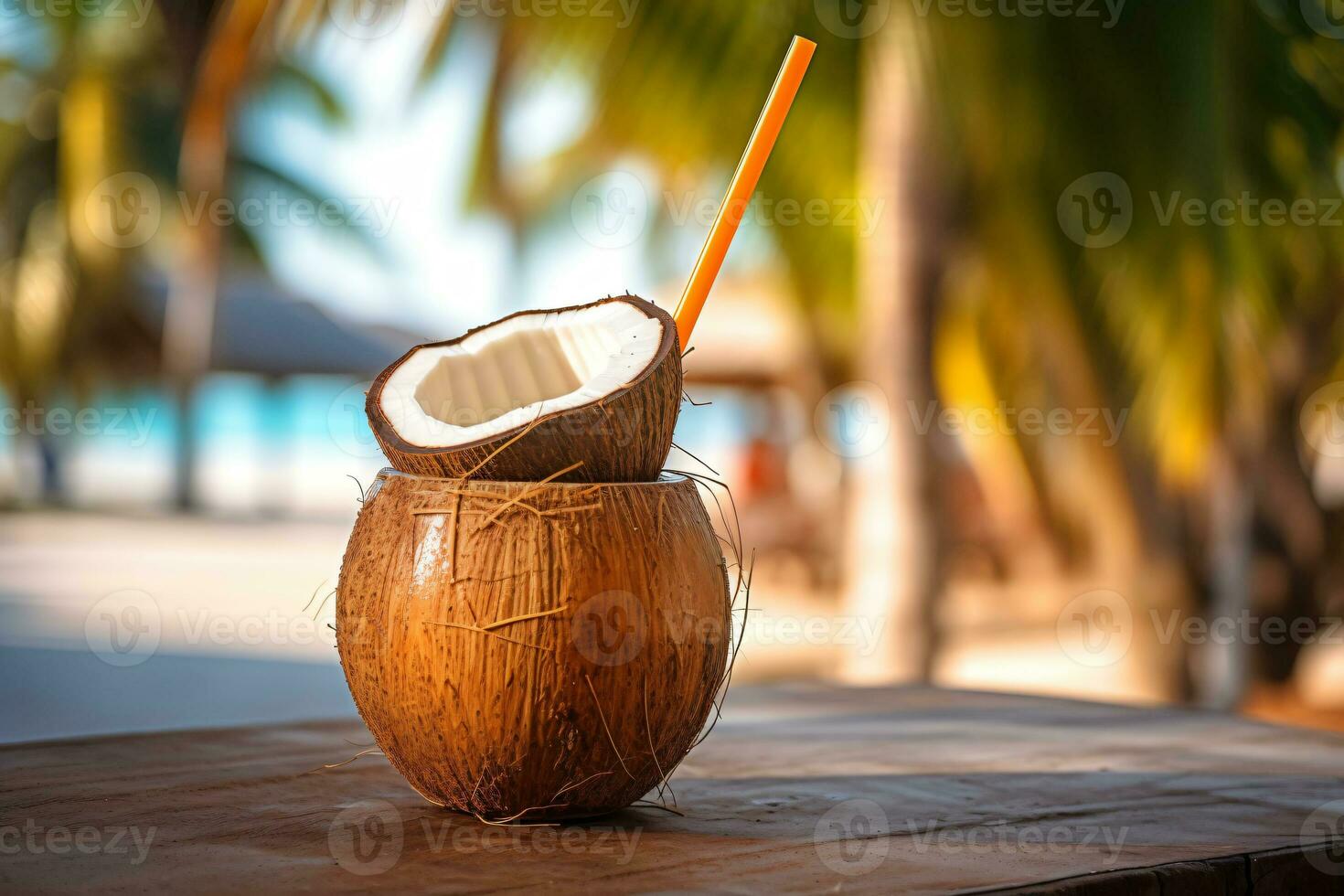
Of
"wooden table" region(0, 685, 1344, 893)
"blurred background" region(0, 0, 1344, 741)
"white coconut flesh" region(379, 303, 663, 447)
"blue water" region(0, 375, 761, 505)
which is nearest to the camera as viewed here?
"wooden table" region(0, 685, 1344, 893)

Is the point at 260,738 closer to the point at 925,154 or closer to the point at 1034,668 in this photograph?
the point at 925,154

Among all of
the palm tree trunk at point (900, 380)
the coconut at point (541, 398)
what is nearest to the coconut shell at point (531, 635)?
the coconut at point (541, 398)

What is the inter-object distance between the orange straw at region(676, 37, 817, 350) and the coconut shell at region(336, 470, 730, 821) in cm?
20

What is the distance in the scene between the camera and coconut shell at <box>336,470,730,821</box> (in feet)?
3.73

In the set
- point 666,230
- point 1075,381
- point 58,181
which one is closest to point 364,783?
point 1075,381

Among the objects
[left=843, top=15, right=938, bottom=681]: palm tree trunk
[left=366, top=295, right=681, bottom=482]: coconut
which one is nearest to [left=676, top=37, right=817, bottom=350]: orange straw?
[left=366, top=295, right=681, bottom=482]: coconut

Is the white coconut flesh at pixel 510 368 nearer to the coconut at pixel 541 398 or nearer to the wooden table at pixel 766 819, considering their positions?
the coconut at pixel 541 398

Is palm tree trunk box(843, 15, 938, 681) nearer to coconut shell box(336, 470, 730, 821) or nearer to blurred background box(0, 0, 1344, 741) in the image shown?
blurred background box(0, 0, 1344, 741)

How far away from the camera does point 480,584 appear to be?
44.9 inches

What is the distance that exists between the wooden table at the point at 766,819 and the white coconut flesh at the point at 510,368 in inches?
14.5

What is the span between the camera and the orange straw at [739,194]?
127 centimetres

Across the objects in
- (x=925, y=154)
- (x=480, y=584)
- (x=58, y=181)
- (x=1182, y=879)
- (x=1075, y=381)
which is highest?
(x=58, y=181)

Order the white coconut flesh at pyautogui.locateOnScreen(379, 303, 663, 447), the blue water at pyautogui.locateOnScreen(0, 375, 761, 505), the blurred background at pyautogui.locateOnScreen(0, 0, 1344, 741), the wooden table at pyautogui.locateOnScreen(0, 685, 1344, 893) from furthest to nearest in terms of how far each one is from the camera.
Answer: the blue water at pyautogui.locateOnScreen(0, 375, 761, 505)
the blurred background at pyautogui.locateOnScreen(0, 0, 1344, 741)
the white coconut flesh at pyautogui.locateOnScreen(379, 303, 663, 447)
the wooden table at pyautogui.locateOnScreen(0, 685, 1344, 893)

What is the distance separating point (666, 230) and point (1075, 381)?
21.4 ft
